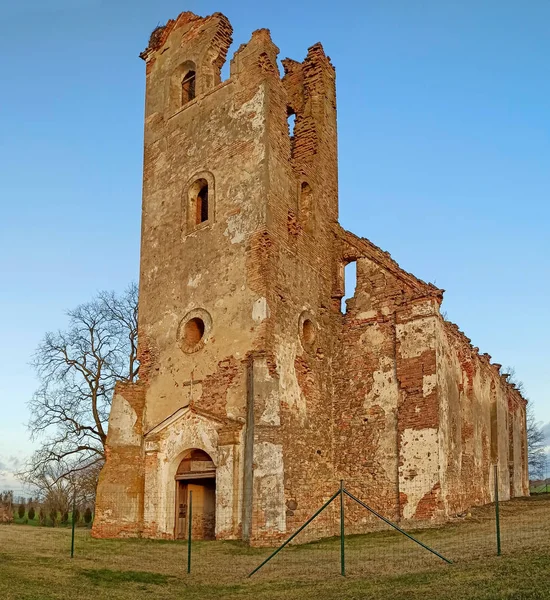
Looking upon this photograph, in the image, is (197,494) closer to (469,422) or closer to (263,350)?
(263,350)

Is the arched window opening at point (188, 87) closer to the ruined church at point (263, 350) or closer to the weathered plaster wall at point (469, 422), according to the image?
the ruined church at point (263, 350)

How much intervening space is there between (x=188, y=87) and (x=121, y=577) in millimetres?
14721

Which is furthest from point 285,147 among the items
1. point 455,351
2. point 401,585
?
point 401,585

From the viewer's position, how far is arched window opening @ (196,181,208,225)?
18766mm

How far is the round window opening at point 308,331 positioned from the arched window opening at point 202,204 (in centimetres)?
403

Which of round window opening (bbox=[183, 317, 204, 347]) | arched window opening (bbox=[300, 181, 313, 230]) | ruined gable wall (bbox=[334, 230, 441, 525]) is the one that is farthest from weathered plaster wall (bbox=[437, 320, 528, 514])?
round window opening (bbox=[183, 317, 204, 347])

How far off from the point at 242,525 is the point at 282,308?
5126mm

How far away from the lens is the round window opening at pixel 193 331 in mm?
17609

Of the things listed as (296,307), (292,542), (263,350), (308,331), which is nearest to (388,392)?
(308,331)

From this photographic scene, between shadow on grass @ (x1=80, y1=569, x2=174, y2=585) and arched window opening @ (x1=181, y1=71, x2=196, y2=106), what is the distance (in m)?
13.9

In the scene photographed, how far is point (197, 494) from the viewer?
1734 centimetres

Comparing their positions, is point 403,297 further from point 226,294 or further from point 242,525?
point 242,525

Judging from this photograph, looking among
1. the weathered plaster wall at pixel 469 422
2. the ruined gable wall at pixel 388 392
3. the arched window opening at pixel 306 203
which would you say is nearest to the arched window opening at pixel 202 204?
the arched window opening at pixel 306 203

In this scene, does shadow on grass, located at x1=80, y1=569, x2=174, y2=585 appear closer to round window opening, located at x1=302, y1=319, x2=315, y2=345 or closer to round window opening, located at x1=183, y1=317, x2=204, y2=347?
round window opening, located at x1=183, y1=317, x2=204, y2=347
